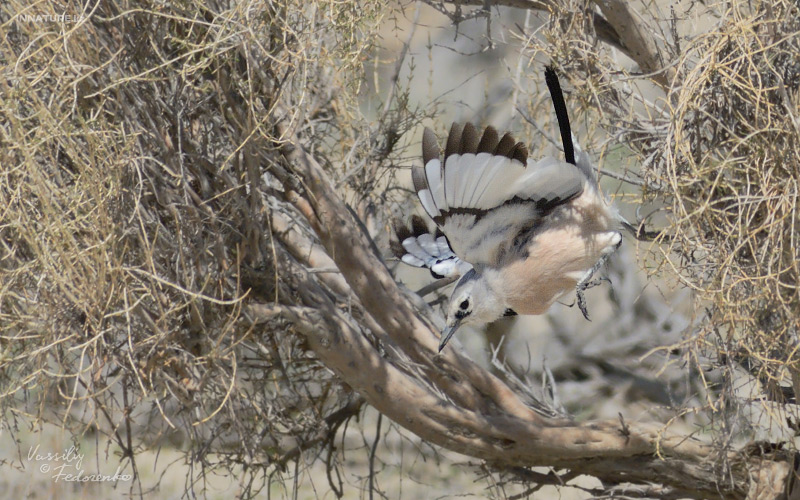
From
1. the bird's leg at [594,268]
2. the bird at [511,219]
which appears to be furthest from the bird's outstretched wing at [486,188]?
the bird's leg at [594,268]

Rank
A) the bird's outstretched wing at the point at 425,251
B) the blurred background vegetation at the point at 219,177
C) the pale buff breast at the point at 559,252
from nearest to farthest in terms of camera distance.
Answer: the blurred background vegetation at the point at 219,177 < the pale buff breast at the point at 559,252 < the bird's outstretched wing at the point at 425,251

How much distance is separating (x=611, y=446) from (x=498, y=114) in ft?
8.01

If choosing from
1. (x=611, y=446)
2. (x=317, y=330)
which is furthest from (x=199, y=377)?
(x=611, y=446)

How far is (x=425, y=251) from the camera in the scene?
8.68 feet

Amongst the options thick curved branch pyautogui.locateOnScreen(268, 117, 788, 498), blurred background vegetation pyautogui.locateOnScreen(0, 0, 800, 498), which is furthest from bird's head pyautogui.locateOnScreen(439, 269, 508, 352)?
blurred background vegetation pyautogui.locateOnScreen(0, 0, 800, 498)

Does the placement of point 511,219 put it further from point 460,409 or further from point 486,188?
point 460,409

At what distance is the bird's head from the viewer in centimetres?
235

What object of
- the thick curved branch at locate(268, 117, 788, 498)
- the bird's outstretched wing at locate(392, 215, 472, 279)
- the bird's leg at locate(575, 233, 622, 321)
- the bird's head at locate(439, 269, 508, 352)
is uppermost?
the bird's outstretched wing at locate(392, 215, 472, 279)

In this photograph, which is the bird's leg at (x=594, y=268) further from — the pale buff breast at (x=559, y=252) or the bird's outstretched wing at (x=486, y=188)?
the bird's outstretched wing at (x=486, y=188)

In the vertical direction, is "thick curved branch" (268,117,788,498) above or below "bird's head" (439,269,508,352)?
below

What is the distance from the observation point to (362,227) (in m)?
2.42

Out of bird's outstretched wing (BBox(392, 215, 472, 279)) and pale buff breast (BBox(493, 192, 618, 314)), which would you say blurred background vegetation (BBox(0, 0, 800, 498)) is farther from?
bird's outstretched wing (BBox(392, 215, 472, 279))

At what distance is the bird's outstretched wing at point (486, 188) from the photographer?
2.02m

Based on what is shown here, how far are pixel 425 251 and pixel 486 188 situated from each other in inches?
23.6
